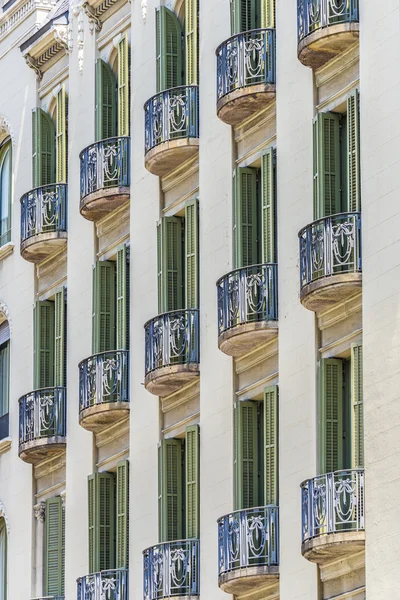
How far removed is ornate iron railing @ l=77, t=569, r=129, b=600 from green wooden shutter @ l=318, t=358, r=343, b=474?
7.10 m

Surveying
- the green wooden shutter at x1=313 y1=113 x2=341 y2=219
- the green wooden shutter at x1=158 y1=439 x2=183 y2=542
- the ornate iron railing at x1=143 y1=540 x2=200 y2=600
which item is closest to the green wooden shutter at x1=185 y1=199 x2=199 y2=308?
the green wooden shutter at x1=158 y1=439 x2=183 y2=542

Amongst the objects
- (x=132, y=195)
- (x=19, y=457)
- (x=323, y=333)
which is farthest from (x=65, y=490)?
(x=323, y=333)

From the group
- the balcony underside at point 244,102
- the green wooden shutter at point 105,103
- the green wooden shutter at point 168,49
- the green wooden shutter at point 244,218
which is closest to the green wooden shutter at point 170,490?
the green wooden shutter at point 244,218

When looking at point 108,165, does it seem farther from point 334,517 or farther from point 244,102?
point 334,517

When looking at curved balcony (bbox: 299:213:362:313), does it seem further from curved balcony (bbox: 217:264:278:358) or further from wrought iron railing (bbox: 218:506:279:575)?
wrought iron railing (bbox: 218:506:279:575)

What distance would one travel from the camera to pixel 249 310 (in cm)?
4078

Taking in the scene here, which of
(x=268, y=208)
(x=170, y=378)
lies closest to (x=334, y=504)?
(x=268, y=208)

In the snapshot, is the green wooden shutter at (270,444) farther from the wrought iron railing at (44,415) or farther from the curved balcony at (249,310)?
the wrought iron railing at (44,415)

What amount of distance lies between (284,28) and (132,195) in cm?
620

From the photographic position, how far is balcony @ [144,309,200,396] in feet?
141

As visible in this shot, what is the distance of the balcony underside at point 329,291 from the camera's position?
38031mm

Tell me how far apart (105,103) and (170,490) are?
8.85 m

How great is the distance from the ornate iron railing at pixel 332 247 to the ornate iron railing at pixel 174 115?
18.6ft

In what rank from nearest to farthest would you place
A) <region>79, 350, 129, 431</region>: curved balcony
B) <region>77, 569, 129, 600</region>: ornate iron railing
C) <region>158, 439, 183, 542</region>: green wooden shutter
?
<region>158, 439, 183, 542</region>: green wooden shutter → <region>77, 569, 129, 600</region>: ornate iron railing → <region>79, 350, 129, 431</region>: curved balcony
